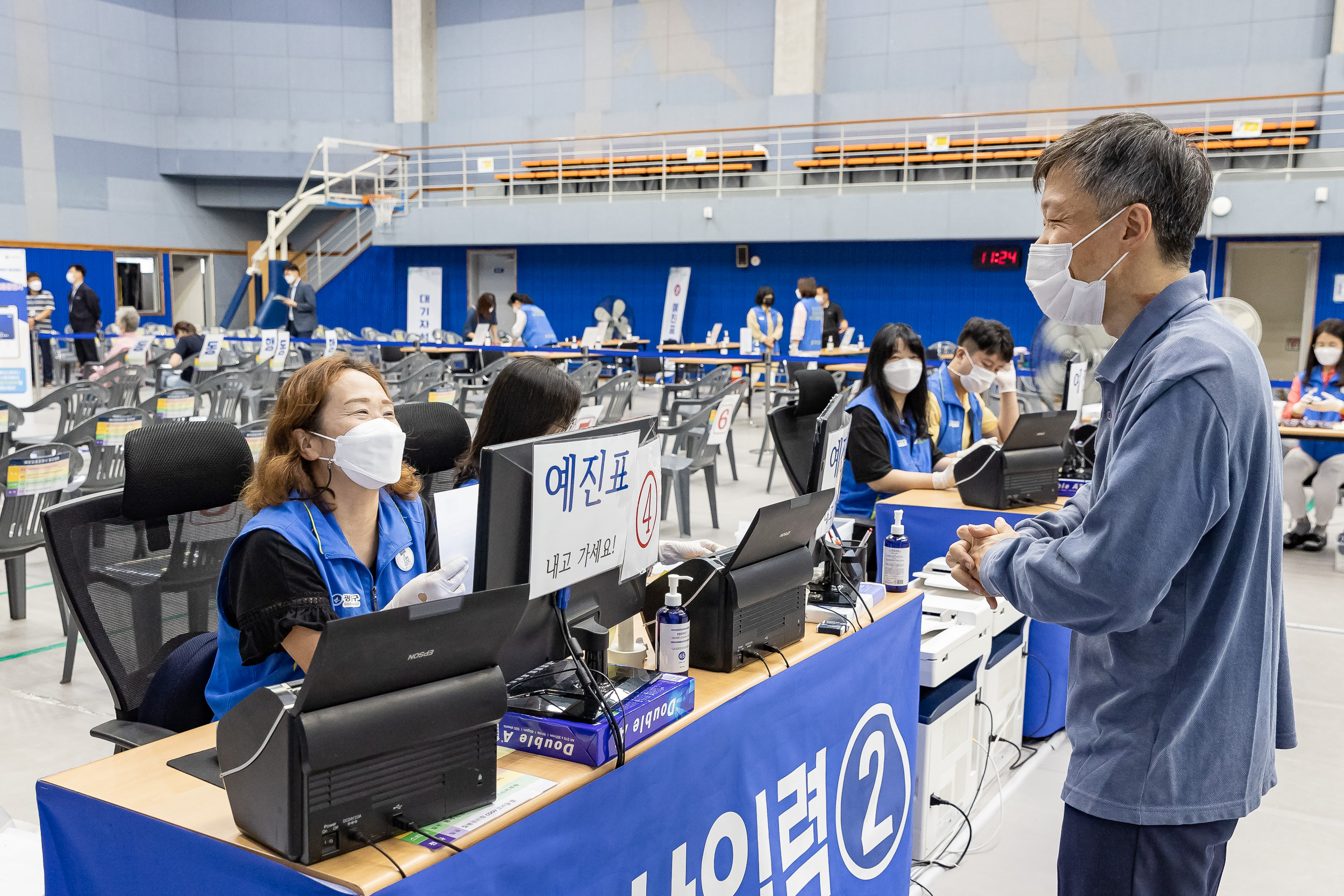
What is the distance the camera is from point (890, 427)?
4.14 m

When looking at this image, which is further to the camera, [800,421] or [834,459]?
[800,421]

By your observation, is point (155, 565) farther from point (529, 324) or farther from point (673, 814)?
point (529, 324)

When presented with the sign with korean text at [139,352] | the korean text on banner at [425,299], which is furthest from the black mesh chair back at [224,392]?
the korean text on banner at [425,299]

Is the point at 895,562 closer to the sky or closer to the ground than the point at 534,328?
closer to the ground

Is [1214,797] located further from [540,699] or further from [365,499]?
[365,499]

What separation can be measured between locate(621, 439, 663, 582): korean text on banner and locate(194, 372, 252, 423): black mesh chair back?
6207 mm

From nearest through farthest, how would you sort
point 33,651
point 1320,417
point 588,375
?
point 33,651
point 1320,417
point 588,375

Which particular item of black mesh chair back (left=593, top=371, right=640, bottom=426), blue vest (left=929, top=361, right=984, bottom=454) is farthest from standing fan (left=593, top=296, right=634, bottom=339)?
blue vest (left=929, top=361, right=984, bottom=454)

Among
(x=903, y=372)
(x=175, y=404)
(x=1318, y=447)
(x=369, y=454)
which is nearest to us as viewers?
(x=369, y=454)

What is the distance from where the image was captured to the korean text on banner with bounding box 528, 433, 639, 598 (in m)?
1.60

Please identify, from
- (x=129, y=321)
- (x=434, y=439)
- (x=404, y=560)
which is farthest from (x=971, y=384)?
(x=129, y=321)

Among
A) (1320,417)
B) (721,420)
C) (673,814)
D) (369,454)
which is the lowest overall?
(673,814)

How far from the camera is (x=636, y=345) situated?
46.4 feet

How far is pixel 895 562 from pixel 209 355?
9453 millimetres
